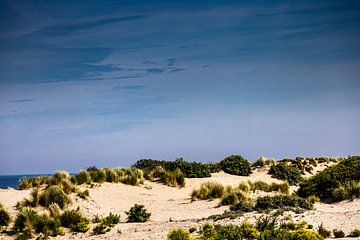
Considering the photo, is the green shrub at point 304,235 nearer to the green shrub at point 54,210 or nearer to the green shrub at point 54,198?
the green shrub at point 54,210

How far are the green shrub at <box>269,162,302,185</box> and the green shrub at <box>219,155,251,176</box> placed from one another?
6.17 feet

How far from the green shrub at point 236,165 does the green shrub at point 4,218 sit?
18207 millimetres

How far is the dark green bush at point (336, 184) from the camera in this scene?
21062 millimetres

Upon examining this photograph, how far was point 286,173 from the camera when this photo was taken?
33781mm

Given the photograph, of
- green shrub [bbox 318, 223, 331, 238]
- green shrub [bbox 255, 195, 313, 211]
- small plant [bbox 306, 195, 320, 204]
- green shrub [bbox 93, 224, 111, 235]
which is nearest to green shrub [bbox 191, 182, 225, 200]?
small plant [bbox 306, 195, 320, 204]

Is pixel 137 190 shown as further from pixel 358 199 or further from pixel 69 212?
pixel 358 199

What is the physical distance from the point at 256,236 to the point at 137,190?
14173 millimetres

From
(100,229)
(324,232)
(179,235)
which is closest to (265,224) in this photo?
(324,232)

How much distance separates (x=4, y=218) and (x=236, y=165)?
1923 cm

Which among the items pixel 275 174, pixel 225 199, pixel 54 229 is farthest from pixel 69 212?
pixel 275 174

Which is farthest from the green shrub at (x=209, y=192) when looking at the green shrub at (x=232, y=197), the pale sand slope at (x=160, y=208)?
the green shrub at (x=232, y=197)

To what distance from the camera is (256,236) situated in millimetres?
13570

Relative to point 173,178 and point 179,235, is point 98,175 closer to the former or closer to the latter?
point 173,178

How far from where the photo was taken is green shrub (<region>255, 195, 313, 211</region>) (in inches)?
699
